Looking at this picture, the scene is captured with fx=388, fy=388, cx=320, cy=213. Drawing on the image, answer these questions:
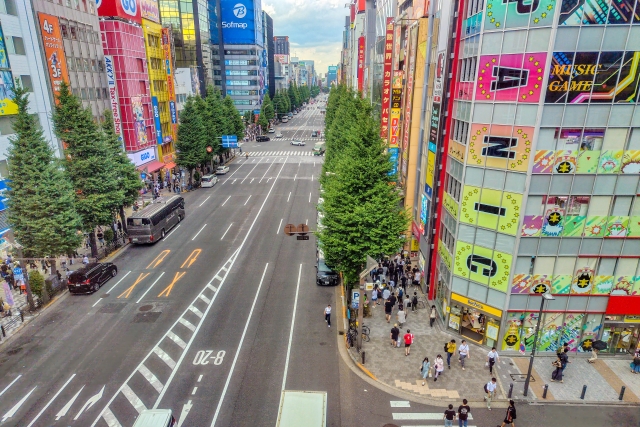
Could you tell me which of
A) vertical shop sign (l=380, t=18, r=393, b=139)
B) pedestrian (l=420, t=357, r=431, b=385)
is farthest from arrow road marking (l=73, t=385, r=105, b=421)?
vertical shop sign (l=380, t=18, r=393, b=139)

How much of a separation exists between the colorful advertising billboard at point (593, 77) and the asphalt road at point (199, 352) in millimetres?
14470

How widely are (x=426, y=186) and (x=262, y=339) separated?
15687mm

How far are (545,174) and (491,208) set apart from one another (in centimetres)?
295

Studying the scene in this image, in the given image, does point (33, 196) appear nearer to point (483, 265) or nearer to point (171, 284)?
point (171, 284)

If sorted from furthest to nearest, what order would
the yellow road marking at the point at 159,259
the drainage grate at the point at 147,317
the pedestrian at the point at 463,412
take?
the yellow road marking at the point at 159,259
the drainage grate at the point at 147,317
the pedestrian at the point at 463,412

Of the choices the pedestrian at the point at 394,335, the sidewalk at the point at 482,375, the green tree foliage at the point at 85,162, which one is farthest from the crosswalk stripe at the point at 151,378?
the green tree foliage at the point at 85,162

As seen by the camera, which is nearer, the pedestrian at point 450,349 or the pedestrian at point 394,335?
the pedestrian at point 450,349

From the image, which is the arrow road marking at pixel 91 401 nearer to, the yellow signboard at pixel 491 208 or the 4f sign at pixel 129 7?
the yellow signboard at pixel 491 208

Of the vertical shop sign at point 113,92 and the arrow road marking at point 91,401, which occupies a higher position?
the vertical shop sign at point 113,92

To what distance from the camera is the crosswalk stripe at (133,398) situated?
57.8 feet

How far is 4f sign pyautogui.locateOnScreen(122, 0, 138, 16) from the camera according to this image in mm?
50219

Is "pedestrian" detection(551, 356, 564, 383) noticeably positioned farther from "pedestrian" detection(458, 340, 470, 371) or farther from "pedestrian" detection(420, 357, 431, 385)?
"pedestrian" detection(420, 357, 431, 385)

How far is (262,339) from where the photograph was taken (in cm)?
2292

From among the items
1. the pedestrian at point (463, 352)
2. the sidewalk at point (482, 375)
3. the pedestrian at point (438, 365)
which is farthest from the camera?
the pedestrian at point (463, 352)
